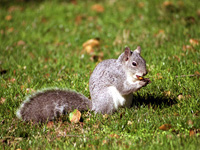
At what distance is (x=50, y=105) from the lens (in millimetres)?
3053

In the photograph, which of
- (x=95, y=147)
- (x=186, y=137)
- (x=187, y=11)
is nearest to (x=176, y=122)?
(x=186, y=137)

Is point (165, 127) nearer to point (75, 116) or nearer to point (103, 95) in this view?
point (103, 95)

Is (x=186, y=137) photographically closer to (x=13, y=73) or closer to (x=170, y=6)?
(x=13, y=73)

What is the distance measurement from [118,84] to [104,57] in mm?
1774

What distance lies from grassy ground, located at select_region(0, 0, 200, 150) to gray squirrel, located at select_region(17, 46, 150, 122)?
0.10 meters

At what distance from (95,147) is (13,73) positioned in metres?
2.28

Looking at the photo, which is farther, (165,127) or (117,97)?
(117,97)

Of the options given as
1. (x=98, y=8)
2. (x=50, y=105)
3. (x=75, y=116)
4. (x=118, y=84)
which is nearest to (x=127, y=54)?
(x=118, y=84)

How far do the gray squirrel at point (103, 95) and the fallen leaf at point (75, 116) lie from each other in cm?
8

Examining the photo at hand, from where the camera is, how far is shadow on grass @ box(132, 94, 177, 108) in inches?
127

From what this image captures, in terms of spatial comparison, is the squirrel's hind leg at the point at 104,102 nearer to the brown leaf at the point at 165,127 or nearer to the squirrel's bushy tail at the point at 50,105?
the squirrel's bushy tail at the point at 50,105

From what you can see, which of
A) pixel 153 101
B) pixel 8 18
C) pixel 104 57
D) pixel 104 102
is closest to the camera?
pixel 104 102

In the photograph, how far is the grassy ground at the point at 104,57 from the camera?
107 inches

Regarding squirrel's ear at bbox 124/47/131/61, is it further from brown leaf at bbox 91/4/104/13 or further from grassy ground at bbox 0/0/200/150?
brown leaf at bbox 91/4/104/13
